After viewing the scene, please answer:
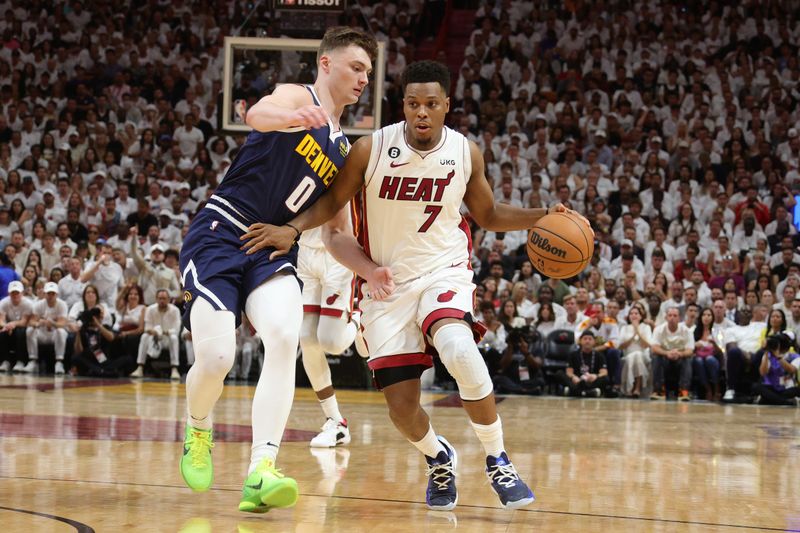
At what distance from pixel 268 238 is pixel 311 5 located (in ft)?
25.2

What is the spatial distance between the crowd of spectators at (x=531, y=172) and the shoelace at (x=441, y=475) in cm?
800

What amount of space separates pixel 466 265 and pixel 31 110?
15892 millimetres

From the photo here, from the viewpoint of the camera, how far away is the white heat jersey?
472cm

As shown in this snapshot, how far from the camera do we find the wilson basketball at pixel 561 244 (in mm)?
4820

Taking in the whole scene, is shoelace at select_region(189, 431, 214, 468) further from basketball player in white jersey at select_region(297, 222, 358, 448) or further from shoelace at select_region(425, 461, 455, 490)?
basketball player in white jersey at select_region(297, 222, 358, 448)

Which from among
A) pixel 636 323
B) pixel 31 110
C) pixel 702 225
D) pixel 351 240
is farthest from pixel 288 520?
pixel 31 110

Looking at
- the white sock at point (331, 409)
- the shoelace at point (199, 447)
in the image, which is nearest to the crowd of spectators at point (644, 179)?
the white sock at point (331, 409)

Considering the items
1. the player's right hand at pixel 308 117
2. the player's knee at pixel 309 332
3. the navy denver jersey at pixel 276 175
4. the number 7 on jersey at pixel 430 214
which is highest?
the player's right hand at pixel 308 117

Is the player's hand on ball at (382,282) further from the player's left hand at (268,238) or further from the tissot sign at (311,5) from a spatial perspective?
the tissot sign at (311,5)

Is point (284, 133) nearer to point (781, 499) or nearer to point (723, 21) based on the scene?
point (781, 499)

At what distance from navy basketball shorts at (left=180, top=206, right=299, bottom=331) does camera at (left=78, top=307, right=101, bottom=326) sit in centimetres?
972

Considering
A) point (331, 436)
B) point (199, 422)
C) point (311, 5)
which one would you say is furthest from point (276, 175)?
point (311, 5)

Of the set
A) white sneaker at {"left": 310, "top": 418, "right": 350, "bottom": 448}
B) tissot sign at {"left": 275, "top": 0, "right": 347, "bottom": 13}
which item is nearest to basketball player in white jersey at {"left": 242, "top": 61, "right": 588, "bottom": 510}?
white sneaker at {"left": 310, "top": 418, "right": 350, "bottom": 448}

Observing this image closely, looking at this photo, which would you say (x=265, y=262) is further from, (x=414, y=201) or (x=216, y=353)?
(x=414, y=201)
